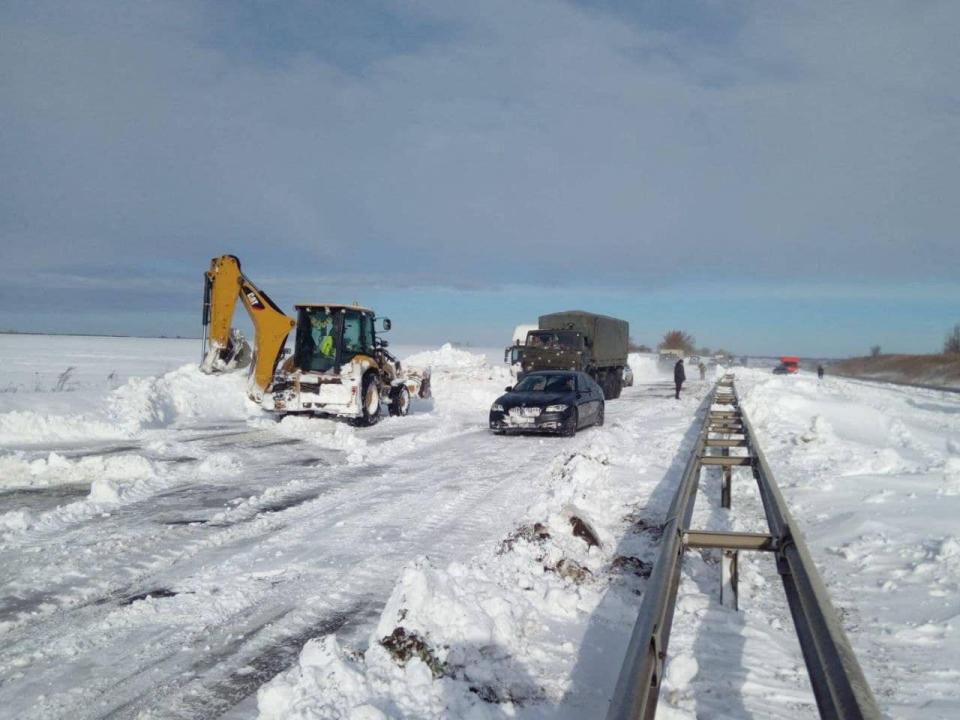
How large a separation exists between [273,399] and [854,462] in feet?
39.2

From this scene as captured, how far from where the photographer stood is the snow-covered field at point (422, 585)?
4.04 metres

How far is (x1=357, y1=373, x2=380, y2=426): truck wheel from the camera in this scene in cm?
1781

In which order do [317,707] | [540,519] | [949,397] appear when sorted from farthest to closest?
[949,397], [540,519], [317,707]

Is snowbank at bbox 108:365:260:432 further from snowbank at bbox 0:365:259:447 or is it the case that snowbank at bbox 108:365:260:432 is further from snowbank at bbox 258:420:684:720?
snowbank at bbox 258:420:684:720

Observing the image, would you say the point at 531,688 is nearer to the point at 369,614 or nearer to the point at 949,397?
the point at 369,614

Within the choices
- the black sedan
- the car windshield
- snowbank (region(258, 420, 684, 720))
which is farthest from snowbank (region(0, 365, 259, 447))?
snowbank (region(258, 420, 684, 720))

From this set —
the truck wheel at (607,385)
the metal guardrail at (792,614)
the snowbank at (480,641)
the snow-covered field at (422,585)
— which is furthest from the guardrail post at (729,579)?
the truck wheel at (607,385)

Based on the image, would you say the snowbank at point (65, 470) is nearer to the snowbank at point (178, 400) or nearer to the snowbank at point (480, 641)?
the snowbank at point (178, 400)

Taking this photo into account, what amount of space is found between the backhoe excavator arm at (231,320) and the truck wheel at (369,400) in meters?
2.22

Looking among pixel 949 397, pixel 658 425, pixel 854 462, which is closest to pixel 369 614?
pixel 854 462

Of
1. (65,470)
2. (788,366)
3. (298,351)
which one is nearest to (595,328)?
(298,351)

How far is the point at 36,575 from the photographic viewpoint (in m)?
6.18

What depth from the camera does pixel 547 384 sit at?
1766 cm

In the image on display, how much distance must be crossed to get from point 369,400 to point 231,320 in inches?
148
